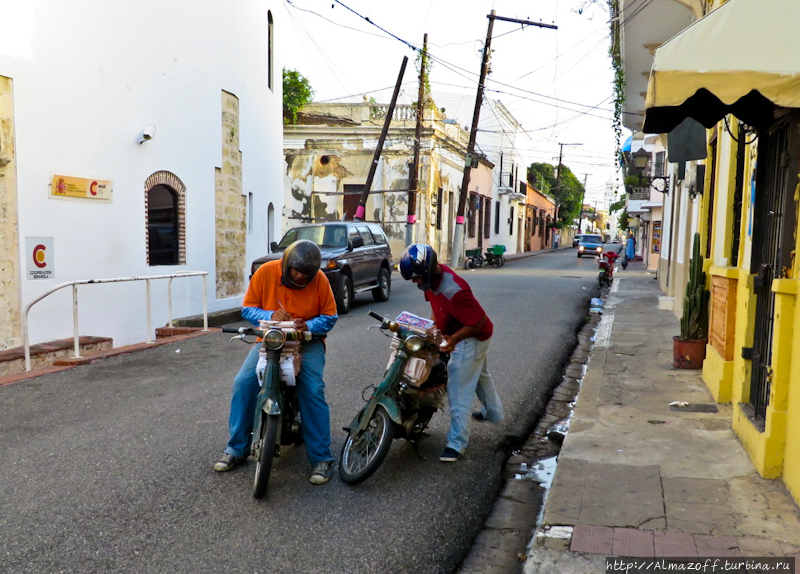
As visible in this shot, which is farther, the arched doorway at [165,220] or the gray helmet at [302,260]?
the arched doorway at [165,220]

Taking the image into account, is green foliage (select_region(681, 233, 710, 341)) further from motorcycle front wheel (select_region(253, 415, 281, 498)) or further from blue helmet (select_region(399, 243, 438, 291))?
motorcycle front wheel (select_region(253, 415, 281, 498))

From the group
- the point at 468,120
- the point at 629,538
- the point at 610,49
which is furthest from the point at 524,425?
the point at 468,120

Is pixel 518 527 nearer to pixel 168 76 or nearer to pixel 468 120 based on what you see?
pixel 168 76

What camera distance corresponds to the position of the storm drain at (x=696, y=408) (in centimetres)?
627

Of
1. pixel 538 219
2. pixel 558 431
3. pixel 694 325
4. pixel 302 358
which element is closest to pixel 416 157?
pixel 694 325

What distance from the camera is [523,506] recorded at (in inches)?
179

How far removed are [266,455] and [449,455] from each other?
146 cm

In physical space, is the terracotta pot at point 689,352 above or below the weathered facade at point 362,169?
below

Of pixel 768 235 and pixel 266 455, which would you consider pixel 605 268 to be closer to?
pixel 768 235

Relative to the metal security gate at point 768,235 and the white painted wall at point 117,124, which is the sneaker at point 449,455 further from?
→ the white painted wall at point 117,124

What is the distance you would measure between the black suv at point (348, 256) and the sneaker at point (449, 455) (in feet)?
27.4

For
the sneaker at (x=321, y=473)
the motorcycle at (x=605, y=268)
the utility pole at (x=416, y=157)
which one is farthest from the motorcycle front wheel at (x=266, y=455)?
the utility pole at (x=416, y=157)

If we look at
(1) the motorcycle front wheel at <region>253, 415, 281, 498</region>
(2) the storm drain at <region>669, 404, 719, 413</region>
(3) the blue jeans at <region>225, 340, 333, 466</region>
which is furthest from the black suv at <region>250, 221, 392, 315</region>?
(1) the motorcycle front wheel at <region>253, 415, 281, 498</region>

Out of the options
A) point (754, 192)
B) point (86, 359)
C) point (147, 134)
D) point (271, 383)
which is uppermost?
point (147, 134)
